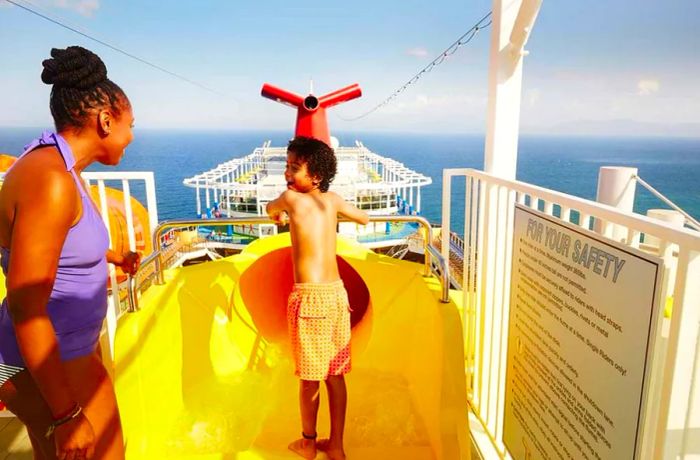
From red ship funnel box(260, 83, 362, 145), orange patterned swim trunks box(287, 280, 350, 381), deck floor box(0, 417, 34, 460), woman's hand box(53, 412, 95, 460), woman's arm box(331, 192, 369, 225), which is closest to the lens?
woman's hand box(53, 412, 95, 460)

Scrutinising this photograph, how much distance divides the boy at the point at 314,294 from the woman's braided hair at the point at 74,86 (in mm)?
786

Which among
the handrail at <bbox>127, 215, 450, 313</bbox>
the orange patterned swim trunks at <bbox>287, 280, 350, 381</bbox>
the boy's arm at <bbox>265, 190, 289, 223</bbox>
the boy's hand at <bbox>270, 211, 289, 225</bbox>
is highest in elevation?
the boy's arm at <bbox>265, 190, 289, 223</bbox>

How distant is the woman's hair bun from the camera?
1.18m

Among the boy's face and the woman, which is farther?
the boy's face

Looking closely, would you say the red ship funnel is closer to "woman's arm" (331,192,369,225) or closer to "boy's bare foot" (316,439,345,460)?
"woman's arm" (331,192,369,225)

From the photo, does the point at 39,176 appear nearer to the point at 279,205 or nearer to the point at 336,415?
the point at 279,205

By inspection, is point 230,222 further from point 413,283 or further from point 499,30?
point 499,30

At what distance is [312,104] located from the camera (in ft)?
8.55

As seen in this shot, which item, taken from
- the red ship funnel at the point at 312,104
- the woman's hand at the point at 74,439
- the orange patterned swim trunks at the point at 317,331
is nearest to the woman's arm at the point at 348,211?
the orange patterned swim trunks at the point at 317,331

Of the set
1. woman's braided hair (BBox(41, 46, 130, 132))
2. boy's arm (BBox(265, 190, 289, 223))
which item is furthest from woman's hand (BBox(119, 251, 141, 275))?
woman's braided hair (BBox(41, 46, 130, 132))

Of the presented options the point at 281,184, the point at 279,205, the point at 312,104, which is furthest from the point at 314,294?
the point at 281,184

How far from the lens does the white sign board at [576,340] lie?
116 cm

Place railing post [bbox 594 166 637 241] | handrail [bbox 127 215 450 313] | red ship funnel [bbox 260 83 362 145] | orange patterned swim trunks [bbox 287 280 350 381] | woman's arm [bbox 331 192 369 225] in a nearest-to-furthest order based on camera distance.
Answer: orange patterned swim trunks [bbox 287 280 350 381] < woman's arm [bbox 331 192 369 225] < handrail [bbox 127 215 450 313] < red ship funnel [bbox 260 83 362 145] < railing post [bbox 594 166 637 241]

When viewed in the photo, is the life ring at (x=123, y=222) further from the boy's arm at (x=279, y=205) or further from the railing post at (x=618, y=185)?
the railing post at (x=618, y=185)
